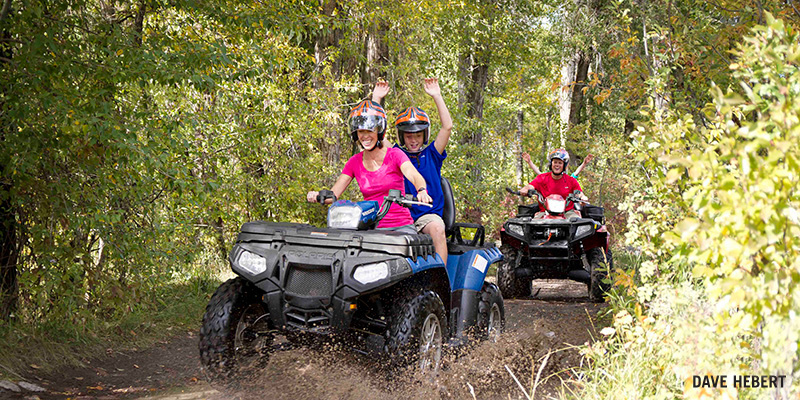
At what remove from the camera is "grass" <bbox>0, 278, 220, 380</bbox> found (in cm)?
536

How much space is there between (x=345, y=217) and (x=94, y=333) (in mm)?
2913

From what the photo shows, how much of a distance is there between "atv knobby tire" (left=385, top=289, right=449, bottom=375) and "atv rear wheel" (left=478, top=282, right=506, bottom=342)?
0.91 meters

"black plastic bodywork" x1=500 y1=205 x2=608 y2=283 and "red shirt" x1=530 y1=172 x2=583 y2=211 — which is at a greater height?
"red shirt" x1=530 y1=172 x2=583 y2=211

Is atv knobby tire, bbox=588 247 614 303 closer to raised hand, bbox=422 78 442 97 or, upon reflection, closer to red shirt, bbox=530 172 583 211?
red shirt, bbox=530 172 583 211

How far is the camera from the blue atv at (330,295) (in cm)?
431

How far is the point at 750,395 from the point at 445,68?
681 inches

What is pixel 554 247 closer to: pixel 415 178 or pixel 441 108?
pixel 441 108

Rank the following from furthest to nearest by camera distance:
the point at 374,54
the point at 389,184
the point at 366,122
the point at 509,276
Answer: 1. the point at 374,54
2. the point at 509,276
3. the point at 389,184
4. the point at 366,122

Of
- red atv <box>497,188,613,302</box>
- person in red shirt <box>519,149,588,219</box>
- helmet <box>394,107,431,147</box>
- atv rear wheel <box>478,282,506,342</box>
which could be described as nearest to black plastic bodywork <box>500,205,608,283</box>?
red atv <box>497,188,613,302</box>

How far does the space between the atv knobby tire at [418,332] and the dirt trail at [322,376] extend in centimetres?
11

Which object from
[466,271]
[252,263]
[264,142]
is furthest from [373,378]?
[264,142]

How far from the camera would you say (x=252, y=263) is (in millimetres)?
4496

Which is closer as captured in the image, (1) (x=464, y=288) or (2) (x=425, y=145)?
(1) (x=464, y=288)

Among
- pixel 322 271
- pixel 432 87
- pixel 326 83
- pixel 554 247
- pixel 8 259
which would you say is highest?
pixel 326 83
